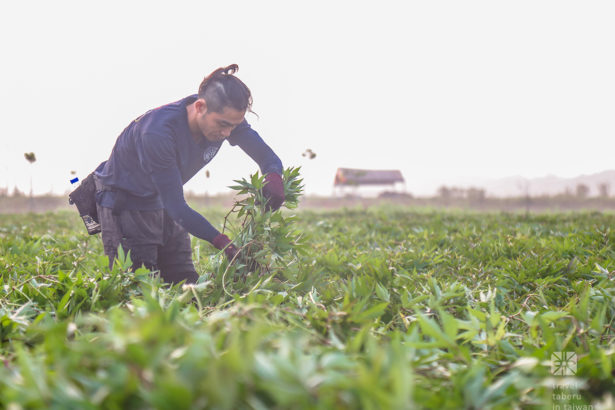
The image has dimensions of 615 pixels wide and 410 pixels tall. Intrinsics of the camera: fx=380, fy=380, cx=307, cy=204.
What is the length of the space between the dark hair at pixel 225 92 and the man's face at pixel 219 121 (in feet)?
0.10

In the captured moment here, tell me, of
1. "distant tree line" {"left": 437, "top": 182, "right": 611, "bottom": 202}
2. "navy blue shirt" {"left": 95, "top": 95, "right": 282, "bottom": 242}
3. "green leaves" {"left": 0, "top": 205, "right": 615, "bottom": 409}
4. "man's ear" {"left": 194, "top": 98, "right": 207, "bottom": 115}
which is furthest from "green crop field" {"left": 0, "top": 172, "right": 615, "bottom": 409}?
"distant tree line" {"left": 437, "top": 182, "right": 611, "bottom": 202}

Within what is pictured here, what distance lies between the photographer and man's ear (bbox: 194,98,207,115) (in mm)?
2674

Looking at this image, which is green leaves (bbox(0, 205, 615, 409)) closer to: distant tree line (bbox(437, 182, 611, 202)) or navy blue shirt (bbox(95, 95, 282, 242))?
navy blue shirt (bbox(95, 95, 282, 242))

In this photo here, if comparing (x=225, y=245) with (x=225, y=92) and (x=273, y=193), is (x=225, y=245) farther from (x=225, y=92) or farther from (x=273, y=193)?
(x=225, y=92)

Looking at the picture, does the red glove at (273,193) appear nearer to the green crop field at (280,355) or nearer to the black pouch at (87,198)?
the green crop field at (280,355)

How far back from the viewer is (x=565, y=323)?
1265mm

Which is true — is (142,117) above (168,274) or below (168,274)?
above

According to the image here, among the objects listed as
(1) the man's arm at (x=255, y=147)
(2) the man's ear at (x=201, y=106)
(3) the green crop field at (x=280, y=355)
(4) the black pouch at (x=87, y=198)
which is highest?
(2) the man's ear at (x=201, y=106)

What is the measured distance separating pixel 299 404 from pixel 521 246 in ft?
12.6

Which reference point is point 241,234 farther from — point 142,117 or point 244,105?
point 142,117

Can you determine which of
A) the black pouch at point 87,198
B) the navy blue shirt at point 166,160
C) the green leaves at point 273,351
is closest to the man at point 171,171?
the navy blue shirt at point 166,160

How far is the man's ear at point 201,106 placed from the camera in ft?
8.77

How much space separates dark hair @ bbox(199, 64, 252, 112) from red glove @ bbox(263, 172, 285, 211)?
561 millimetres

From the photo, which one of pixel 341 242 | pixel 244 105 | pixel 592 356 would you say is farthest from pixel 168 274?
pixel 592 356
